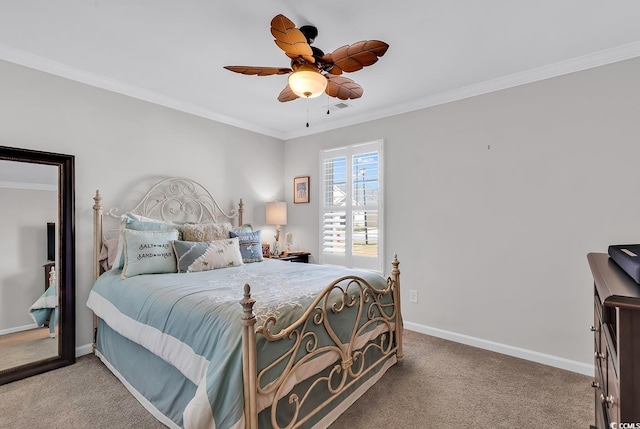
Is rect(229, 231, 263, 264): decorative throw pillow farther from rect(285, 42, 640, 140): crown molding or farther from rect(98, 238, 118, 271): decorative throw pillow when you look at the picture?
rect(285, 42, 640, 140): crown molding

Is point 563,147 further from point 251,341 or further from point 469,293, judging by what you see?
point 251,341

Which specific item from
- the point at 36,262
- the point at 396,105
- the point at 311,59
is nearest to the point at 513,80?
the point at 396,105

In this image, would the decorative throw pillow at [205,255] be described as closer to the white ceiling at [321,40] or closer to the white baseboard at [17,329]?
the white baseboard at [17,329]

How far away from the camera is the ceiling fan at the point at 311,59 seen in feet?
5.58

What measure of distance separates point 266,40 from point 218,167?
6.54ft

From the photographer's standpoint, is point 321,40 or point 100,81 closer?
point 321,40

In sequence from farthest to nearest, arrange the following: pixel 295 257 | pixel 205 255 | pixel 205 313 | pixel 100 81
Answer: pixel 295 257 < pixel 100 81 < pixel 205 255 < pixel 205 313

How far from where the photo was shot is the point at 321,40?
2320mm

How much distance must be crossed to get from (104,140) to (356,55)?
101 inches

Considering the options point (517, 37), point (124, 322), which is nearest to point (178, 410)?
point (124, 322)

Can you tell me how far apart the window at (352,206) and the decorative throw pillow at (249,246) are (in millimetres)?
1192

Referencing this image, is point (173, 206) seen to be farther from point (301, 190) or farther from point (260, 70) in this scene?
point (260, 70)

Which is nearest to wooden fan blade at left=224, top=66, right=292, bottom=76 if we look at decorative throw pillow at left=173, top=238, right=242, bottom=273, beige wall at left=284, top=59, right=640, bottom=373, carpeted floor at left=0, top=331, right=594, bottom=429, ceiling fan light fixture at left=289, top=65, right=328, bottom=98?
ceiling fan light fixture at left=289, top=65, right=328, bottom=98

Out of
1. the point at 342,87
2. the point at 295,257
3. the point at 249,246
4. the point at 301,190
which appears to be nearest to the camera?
the point at 342,87
